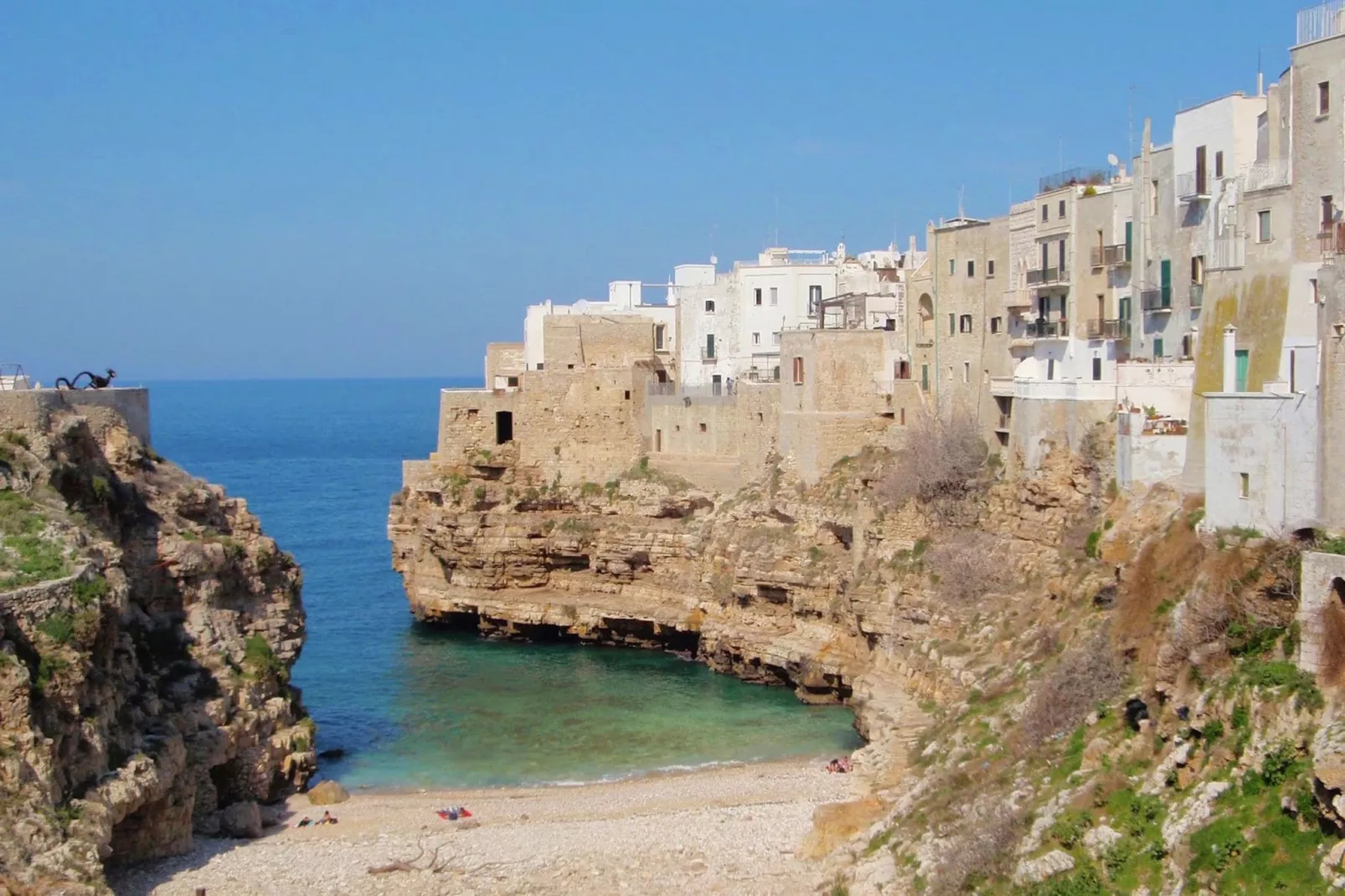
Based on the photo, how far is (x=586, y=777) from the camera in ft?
115

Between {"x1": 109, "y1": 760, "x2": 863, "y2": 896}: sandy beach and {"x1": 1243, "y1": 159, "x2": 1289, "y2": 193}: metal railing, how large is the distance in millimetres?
13275

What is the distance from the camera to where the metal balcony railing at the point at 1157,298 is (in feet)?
116

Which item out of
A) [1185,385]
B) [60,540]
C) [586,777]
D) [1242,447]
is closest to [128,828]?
[60,540]

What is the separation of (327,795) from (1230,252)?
19.9m

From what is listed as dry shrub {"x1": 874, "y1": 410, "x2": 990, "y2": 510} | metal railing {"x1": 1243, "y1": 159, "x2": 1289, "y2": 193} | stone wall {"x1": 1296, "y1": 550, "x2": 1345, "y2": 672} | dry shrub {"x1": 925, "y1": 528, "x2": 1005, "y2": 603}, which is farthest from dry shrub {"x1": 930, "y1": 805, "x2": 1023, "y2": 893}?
dry shrub {"x1": 874, "y1": 410, "x2": 990, "y2": 510}

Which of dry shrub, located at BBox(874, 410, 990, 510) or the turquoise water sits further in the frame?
dry shrub, located at BBox(874, 410, 990, 510)

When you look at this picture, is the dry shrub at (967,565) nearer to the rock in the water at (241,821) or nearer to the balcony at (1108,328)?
the balcony at (1108,328)

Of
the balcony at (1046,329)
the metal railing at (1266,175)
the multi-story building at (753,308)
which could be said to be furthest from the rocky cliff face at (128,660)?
the multi-story building at (753,308)

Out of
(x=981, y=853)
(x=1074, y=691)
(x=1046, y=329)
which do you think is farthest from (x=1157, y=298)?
(x=981, y=853)

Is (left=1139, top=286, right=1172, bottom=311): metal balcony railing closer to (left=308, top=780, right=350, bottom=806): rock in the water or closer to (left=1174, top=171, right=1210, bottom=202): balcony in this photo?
(left=1174, top=171, right=1210, bottom=202): balcony

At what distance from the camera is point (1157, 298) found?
118 ft

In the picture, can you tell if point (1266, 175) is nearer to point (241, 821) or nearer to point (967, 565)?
point (967, 565)

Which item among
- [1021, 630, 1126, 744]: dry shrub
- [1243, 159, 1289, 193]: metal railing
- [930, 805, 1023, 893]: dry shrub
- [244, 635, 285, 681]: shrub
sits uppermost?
[1243, 159, 1289, 193]: metal railing

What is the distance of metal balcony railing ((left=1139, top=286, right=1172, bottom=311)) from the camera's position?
35406 mm
